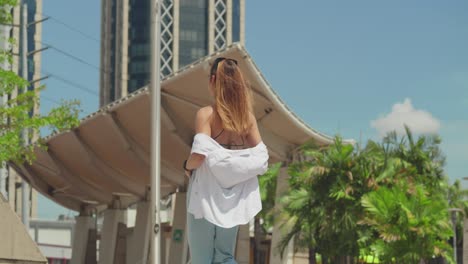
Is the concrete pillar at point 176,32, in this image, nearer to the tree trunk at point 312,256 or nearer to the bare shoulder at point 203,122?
the tree trunk at point 312,256

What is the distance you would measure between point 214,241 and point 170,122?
3142cm

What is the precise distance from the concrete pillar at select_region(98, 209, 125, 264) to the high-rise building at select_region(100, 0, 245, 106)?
3693 inches

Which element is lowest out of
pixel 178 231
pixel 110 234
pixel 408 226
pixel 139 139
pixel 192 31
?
pixel 408 226

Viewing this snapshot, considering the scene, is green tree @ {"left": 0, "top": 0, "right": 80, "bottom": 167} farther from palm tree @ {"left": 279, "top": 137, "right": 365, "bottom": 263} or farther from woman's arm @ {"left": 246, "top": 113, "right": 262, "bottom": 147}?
woman's arm @ {"left": 246, "top": 113, "right": 262, "bottom": 147}

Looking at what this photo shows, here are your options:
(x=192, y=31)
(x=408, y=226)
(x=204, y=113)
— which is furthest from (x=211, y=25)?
(x=204, y=113)

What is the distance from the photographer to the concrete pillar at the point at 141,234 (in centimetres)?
4878

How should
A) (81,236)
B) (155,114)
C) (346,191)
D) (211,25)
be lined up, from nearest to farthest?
(155,114) < (346,191) < (81,236) < (211,25)

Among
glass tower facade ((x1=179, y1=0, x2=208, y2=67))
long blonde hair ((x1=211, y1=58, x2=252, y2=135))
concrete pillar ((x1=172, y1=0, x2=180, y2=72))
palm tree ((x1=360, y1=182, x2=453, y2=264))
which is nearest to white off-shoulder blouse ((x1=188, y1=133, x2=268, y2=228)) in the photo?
long blonde hair ((x1=211, y1=58, x2=252, y2=135))

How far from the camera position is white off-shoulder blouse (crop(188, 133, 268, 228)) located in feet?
16.7

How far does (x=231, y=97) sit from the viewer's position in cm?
521

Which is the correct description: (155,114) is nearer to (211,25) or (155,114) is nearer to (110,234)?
(110,234)

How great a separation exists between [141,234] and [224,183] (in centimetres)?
4469

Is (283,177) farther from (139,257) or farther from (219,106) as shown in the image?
(219,106)

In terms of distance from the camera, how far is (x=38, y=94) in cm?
2406
